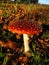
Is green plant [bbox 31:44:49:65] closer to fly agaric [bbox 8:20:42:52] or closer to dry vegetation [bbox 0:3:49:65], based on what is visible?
dry vegetation [bbox 0:3:49:65]

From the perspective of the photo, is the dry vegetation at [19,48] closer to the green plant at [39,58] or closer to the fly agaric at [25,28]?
the green plant at [39,58]

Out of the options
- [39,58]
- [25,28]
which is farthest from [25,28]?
[39,58]

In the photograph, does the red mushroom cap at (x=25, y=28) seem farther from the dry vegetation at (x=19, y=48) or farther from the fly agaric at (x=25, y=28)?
the dry vegetation at (x=19, y=48)

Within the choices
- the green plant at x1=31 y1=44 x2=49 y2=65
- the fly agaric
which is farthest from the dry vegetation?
the fly agaric

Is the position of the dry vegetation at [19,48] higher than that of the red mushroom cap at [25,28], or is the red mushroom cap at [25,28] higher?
the red mushroom cap at [25,28]

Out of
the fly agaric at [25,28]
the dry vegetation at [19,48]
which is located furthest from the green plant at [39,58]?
the fly agaric at [25,28]

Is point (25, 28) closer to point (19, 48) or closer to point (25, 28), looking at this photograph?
point (25, 28)

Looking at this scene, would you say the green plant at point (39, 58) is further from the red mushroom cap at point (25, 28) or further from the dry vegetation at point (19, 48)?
the red mushroom cap at point (25, 28)

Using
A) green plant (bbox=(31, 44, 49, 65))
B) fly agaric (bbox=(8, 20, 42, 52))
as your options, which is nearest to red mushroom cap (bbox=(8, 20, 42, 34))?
fly agaric (bbox=(8, 20, 42, 52))

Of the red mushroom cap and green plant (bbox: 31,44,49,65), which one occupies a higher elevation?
the red mushroom cap

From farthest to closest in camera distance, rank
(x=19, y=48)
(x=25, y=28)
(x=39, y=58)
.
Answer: (x=19, y=48) → (x=39, y=58) → (x=25, y=28)

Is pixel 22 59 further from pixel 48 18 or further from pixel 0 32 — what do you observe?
pixel 48 18

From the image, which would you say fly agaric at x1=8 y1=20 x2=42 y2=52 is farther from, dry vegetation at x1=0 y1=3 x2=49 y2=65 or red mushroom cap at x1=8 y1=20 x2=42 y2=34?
dry vegetation at x1=0 y1=3 x2=49 y2=65
